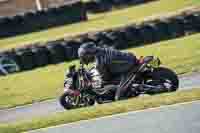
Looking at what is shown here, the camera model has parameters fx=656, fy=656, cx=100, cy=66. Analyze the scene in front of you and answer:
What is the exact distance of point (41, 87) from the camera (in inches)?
698

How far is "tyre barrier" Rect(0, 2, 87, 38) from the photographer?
32.8 meters

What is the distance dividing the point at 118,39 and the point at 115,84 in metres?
9.16

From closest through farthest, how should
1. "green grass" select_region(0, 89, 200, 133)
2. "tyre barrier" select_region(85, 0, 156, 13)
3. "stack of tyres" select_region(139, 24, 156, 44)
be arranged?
"green grass" select_region(0, 89, 200, 133)
"stack of tyres" select_region(139, 24, 156, 44)
"tyre barrier" select_region(85, 0, 156, 13)

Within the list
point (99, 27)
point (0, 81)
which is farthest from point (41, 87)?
point (99, 27)

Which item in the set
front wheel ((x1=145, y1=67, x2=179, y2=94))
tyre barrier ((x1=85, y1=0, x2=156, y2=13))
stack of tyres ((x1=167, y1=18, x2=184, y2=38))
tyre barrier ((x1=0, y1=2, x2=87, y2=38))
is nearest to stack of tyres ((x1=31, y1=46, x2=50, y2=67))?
stack of tyres ((x1=167, y1=18, x2=184, y2=38))

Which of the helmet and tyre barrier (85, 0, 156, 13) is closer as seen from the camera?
the helmet

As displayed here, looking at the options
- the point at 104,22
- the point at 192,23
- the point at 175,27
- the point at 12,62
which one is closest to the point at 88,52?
the point at 12,62

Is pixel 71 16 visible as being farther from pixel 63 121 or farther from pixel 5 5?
pixel 63 121

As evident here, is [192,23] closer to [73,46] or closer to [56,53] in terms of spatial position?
[73,46]

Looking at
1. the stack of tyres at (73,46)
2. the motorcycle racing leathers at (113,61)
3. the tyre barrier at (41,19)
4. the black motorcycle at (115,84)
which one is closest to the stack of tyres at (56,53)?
the stack of tyres at (73,46)

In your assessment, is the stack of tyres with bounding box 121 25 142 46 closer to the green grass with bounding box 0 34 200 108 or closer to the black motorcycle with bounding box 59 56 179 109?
the green grass with bounding box 0 34 200 108

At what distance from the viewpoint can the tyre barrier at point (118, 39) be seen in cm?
2191

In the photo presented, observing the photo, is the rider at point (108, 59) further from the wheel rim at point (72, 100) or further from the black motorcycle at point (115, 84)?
the wheel rim at point (72, 100)

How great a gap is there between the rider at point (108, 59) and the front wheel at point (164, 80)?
1.75 ft
